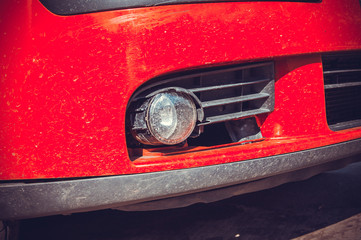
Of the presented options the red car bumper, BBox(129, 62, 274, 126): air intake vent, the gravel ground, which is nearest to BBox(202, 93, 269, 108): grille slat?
BBox(129, 62, 274, 126): air intake vent

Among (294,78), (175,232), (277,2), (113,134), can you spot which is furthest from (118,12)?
(175,232)

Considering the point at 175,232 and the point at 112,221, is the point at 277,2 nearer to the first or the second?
the point at 175,232

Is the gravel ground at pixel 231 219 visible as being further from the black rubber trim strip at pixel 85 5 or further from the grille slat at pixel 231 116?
the black rubber trim strip at pixel 85 5

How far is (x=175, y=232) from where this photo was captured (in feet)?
7.12

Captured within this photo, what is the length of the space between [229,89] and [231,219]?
104cm

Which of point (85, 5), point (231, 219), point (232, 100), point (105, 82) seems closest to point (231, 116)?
point (232, 100)

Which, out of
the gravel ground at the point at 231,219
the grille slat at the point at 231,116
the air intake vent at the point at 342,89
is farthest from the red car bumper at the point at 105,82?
the gravel ground at the point at 231,219

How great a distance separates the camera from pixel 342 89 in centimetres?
198

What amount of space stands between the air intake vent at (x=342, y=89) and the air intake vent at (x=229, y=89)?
0.35 m

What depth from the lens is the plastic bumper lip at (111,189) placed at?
1.26m

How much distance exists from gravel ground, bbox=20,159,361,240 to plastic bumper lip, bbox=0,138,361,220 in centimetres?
73

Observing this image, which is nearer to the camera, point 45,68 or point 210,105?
point 45,68

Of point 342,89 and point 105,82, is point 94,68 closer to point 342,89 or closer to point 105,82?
point 105,82

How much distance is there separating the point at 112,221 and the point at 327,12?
5.83 ft
